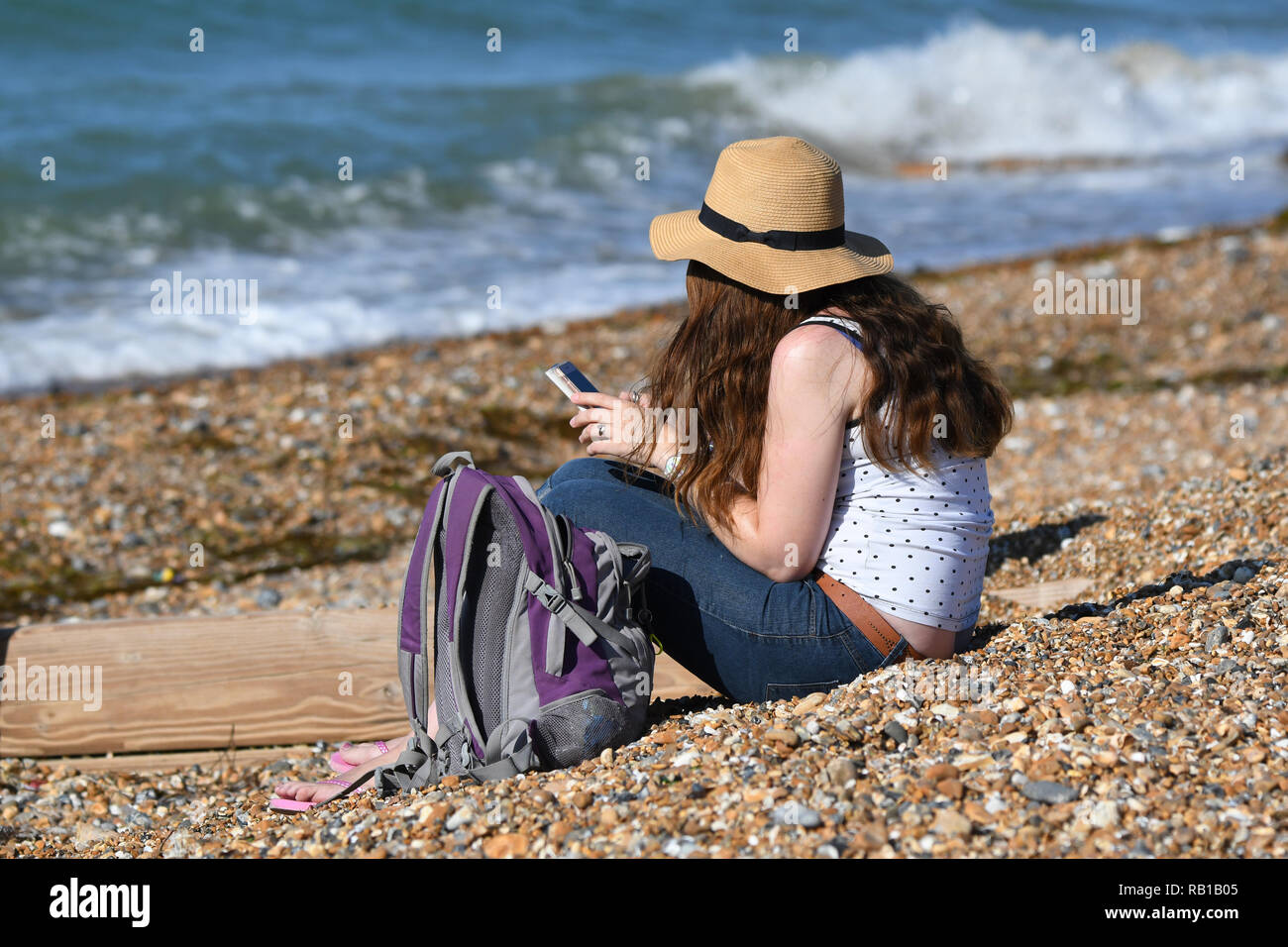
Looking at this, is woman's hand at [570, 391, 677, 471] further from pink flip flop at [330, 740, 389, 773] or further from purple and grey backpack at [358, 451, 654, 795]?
pink flip flop at [330, 740, 389, 773]

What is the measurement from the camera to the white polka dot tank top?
2.93 meters

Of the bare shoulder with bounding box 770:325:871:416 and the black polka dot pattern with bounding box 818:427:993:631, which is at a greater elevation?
the bare shoulder with bounding box 770:325:871:416

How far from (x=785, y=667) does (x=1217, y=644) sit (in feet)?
3.52

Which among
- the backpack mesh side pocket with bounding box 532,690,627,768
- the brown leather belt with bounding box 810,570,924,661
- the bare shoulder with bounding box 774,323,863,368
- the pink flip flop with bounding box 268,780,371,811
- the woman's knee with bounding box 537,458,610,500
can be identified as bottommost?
the pink flip flop with bounding box 268,780,371,811

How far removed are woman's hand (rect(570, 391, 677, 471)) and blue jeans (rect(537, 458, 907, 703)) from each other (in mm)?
156

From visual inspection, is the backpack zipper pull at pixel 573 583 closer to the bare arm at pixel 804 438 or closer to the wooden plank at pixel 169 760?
the bare arm at pixel 804 438

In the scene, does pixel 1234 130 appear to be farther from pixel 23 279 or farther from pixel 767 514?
pixel 767 514

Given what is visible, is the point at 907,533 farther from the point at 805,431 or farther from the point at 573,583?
the point at 573,583

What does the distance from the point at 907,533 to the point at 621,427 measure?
2.56 ft

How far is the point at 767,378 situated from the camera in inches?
114

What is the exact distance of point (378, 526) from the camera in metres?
6.09

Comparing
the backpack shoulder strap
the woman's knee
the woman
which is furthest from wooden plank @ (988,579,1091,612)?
the backpack shoulder strap

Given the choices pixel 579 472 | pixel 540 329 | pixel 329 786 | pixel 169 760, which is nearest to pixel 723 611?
pixel 579 472

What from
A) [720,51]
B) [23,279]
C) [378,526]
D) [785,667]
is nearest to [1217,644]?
[785,667]
